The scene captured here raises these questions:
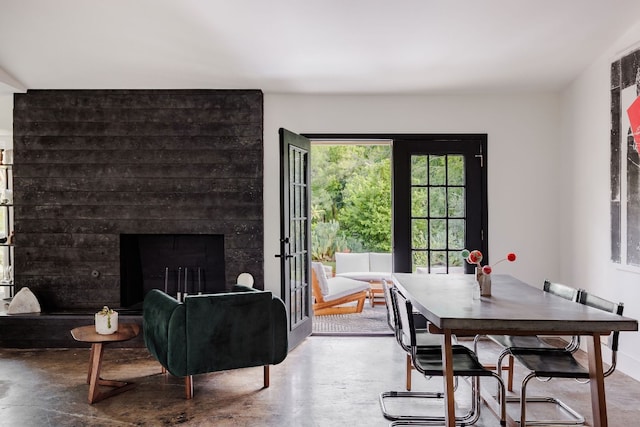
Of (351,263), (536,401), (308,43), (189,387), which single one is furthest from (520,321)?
(351,263)

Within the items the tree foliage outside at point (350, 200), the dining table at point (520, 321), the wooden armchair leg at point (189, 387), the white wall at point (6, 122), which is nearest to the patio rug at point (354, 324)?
the wooden armchair leg at point (189, 387)

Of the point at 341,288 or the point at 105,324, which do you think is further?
the point at 341,288

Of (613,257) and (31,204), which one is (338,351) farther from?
(31,204)

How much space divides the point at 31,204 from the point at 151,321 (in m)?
2.36

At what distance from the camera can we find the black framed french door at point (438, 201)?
5.80 m

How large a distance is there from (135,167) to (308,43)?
2188 millimetres

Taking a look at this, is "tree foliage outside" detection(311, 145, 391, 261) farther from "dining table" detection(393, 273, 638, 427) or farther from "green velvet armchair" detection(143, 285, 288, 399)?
"dining table" detection(393, 273, 638, 427)

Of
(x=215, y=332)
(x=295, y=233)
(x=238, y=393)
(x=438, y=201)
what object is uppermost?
(x=438, y=201)

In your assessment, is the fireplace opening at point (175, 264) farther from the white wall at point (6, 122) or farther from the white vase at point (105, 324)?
the white wall at point (6, 122)

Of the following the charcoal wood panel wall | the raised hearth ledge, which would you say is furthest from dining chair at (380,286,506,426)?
the raised hearth ledge

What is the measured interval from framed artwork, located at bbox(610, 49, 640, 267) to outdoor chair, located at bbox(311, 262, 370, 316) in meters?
3.25

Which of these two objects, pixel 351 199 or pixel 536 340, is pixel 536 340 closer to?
pixel 536 340

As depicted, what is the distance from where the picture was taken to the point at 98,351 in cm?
395

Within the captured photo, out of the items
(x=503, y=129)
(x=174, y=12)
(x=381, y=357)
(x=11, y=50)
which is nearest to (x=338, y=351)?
(x=381, y=357)
